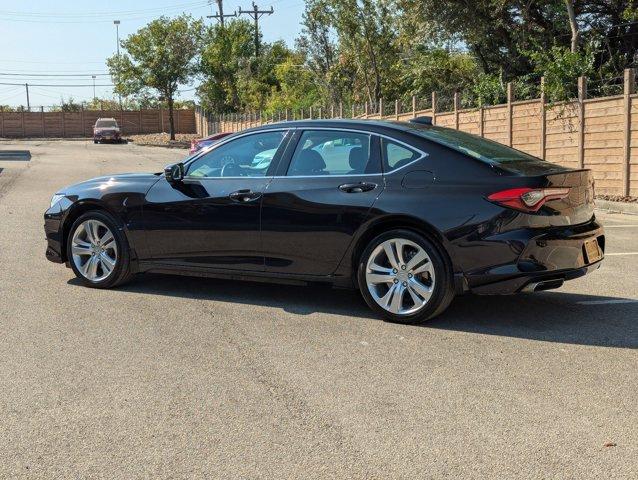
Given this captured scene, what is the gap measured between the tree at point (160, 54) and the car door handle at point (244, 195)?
52947 millimetres

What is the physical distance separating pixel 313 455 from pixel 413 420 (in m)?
0.65

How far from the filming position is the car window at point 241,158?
6.41 meters

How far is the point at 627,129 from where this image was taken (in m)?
14.5

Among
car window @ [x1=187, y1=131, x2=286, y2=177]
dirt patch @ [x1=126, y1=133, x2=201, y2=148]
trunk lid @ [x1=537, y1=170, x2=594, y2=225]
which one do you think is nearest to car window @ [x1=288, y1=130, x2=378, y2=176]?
car window @ [x1=187, y1=131, x2=286, y2=177]

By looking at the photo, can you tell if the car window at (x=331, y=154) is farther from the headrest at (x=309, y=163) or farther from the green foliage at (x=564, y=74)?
the green foliage at (x=564, y=74)

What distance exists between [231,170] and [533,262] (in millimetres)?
2705

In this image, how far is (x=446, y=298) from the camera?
5.55 m

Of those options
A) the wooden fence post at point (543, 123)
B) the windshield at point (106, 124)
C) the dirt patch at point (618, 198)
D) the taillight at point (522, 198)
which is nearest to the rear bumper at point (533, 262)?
the taillight at point (522, 198)

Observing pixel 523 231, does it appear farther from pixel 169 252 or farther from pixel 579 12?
pixel 579 12

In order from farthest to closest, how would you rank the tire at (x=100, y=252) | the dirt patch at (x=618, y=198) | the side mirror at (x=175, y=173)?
the dirt patch at (x=618, y=198) < the tire at (x=100, y=252) < the side mirror at (x=175, y=173)

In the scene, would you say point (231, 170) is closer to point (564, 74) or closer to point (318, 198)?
point (318, 198)

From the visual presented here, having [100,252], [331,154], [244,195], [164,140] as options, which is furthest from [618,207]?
[164,140]

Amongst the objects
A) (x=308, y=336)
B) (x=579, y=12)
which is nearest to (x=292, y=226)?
(x=308, y=336)

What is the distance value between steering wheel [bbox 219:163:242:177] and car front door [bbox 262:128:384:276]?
0.41m
